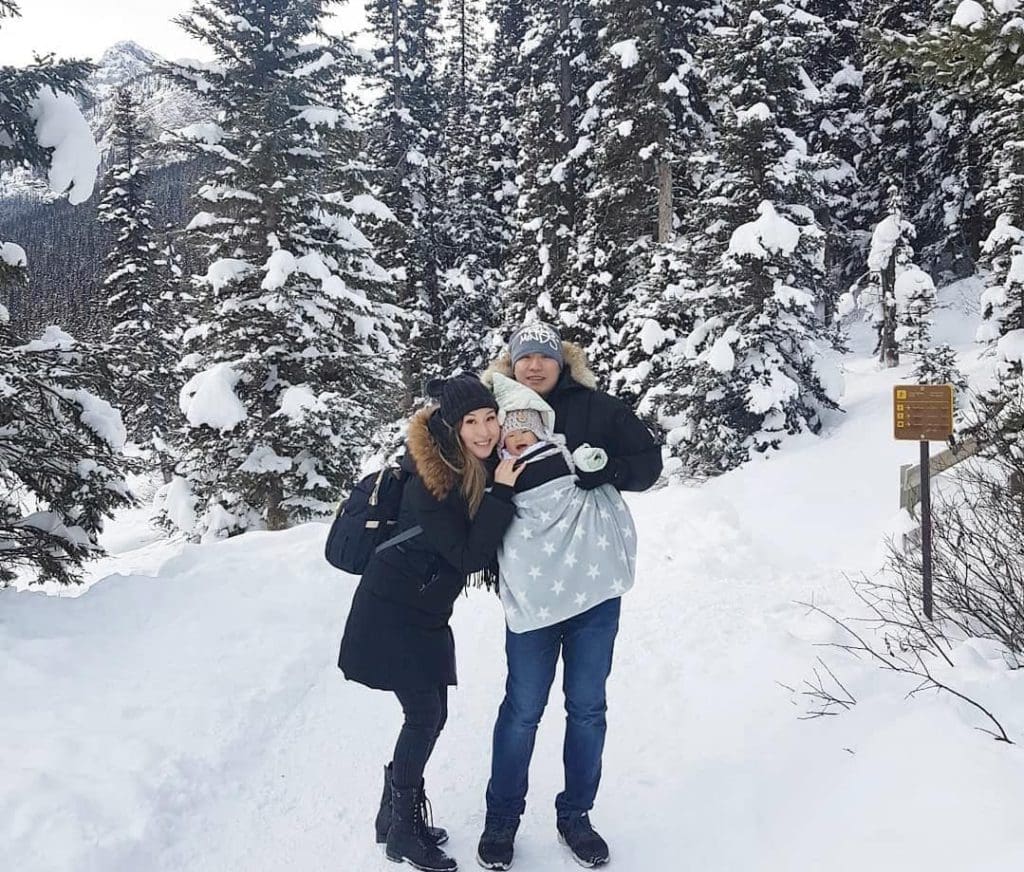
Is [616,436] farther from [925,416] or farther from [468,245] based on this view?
[468,245]

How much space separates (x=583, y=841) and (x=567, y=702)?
1.97 ft

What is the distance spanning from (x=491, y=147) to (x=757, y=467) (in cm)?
→ 1984

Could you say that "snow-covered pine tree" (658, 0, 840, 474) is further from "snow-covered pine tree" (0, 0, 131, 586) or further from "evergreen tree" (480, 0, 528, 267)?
"evergreen tree" (480, 0, 528, 267)

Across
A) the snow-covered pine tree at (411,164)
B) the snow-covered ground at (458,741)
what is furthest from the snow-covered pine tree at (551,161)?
the snow-covered ground at (458,741)

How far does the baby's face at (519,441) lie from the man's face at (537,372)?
1.07 feet

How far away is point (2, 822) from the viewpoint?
3045 mm

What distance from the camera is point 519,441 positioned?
2.97m

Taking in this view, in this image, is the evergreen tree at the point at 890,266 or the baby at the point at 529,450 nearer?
the baby at the point at 529,450

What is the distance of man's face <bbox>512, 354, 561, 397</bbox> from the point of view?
321 centimetres

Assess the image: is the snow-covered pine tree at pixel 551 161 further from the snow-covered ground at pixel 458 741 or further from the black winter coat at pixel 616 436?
the black winter coat at pixel 616 436

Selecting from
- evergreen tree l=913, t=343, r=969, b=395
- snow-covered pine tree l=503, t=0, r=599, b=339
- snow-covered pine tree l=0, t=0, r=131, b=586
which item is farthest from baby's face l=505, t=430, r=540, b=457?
snow-covered pine tree l=503, t=0, r=599, b=339

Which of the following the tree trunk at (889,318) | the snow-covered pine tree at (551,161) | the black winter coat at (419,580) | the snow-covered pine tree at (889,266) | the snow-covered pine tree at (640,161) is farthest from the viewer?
the snow-covered pine tree at (551,161)

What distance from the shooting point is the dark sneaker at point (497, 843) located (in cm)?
312

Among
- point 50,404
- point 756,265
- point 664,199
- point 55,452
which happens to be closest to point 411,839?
point 55,452
